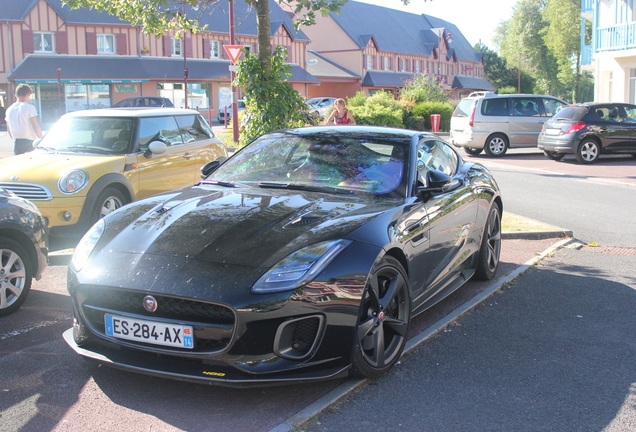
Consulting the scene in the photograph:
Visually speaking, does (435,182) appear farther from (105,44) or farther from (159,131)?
(105,44)

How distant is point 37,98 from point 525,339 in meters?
43.3

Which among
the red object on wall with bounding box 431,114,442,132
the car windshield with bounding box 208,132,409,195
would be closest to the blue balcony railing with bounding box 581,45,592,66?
the red object on wall with bounding box 431,114,442,132

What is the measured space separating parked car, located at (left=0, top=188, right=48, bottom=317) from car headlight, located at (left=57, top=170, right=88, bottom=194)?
2131 millimetres

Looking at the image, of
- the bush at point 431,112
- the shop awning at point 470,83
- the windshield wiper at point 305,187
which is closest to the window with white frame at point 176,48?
the bush at point 431,112

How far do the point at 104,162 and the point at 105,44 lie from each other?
41623mm

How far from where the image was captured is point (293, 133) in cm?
593

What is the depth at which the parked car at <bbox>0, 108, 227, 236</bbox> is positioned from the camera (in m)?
8.09

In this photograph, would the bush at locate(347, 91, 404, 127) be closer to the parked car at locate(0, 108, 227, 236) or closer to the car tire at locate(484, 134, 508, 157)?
the car tire at locate(484, 134, 508, 157)

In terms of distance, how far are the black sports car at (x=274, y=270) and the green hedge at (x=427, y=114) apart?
31.1 meters

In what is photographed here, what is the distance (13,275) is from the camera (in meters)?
5.67

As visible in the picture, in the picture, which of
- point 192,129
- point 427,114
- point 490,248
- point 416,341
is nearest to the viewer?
point 416,341

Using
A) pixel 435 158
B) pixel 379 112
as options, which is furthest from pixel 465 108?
pixel 435 158

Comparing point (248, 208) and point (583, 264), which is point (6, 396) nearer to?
point (248, 208)

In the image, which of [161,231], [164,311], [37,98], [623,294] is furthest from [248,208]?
[37,98]
